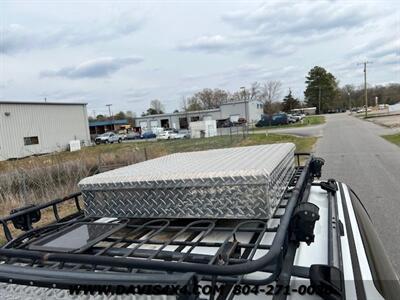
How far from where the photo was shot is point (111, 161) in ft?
50.3

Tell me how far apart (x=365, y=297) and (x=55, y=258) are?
51.5 inches

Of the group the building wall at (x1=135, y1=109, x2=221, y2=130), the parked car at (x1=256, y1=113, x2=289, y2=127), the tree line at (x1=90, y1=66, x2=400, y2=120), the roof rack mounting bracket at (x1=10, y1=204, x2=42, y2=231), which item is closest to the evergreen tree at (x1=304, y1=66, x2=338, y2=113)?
the tree line at (x1=90, y1=66, x2=400, y2=120)

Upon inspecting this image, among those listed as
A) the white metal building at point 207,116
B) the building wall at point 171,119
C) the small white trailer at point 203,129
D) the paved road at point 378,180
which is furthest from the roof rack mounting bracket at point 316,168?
the building wall at point 171,119

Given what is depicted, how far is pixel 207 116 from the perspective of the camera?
7962 cm

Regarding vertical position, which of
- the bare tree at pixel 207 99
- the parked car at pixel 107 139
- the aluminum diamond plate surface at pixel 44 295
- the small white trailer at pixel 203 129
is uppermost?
the bare tree at pixel 207 99

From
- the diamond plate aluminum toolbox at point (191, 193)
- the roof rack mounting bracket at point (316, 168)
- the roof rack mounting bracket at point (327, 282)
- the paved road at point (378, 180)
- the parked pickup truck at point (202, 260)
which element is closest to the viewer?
the parked pickup truck at point (202, 260)

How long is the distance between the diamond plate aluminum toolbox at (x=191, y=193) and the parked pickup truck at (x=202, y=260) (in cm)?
9

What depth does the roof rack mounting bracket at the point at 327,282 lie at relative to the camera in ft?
4.22

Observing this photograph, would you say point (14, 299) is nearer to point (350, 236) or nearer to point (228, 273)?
point (228, 273)

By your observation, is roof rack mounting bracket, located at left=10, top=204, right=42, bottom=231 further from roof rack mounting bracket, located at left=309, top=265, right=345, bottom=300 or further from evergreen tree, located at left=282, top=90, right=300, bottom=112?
evergreen tree, located at left=282, top=90, right=300, bottom=112

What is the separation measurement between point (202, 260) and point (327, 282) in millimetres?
572

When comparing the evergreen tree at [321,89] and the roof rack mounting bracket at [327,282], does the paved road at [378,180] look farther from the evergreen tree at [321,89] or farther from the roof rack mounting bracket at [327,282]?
the evergreen tree at [321,89]

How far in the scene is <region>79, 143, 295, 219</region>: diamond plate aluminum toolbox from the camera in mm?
1889

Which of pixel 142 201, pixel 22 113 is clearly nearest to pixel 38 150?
pixel 22 113
